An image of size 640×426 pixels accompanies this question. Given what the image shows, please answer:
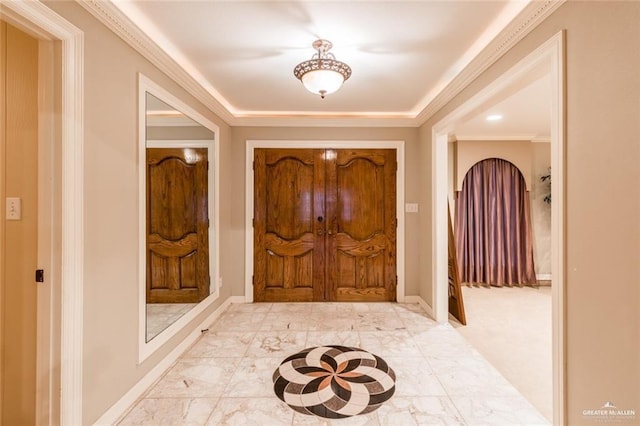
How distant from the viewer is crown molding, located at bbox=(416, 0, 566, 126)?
150 centimetres

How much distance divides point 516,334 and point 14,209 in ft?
13.9

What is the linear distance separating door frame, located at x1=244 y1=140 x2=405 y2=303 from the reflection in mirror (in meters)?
0.64

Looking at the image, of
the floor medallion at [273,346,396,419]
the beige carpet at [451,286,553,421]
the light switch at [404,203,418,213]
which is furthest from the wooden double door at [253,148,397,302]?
the floor medallion at [273,346,396,419]

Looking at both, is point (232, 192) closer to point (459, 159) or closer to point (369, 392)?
point (369, 392)

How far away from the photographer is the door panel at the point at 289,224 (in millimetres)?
3748

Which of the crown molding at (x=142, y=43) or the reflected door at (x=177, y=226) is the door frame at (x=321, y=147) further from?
the crown molding at (x=142, y=43)

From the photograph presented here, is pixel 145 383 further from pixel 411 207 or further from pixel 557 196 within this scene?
pixel 411 207

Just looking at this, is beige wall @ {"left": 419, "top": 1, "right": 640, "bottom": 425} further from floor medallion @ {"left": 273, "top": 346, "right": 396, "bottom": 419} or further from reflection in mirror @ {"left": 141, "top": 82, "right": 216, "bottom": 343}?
reflection in mirror @ {"left": 141, "top": 82, "right": 216, "bottom": 343}

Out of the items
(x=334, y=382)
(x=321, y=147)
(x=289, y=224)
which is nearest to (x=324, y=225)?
(x=289, y=224)

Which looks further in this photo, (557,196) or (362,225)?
(362,225)

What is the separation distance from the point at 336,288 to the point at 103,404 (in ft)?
8.64
